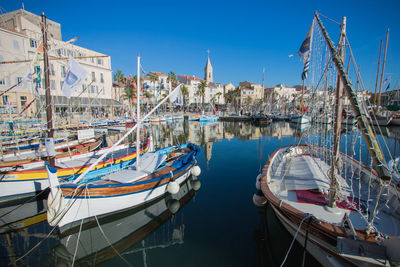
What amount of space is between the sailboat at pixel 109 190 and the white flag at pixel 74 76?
289 cm

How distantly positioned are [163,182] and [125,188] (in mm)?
2468

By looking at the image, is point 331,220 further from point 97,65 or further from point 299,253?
point 97,65

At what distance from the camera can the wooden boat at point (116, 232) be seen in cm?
780

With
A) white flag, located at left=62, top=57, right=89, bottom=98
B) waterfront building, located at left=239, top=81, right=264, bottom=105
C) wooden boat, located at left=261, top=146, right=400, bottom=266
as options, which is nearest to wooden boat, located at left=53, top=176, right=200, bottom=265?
wooden boat, located at left=261, top=146, right=400, bottom=266

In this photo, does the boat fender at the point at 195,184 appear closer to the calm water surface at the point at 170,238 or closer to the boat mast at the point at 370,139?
the calm water surface at the point at 170,238

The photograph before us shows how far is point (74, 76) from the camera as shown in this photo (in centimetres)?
1005

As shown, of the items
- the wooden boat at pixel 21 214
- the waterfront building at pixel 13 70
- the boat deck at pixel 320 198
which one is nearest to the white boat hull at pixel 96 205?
the wooden boat at pixel 21 214

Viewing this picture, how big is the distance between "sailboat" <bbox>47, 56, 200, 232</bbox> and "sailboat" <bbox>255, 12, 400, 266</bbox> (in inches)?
236

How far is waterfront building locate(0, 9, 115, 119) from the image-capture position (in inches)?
1517

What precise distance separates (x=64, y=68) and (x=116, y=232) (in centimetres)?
4900

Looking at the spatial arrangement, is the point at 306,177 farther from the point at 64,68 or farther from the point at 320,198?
the point at 64,68

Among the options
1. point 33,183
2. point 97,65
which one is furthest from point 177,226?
point 97,65

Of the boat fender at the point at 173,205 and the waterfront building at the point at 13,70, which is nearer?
the boat fender at the point at 173,205


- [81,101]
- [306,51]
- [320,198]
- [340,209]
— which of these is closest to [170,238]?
[320,198]
